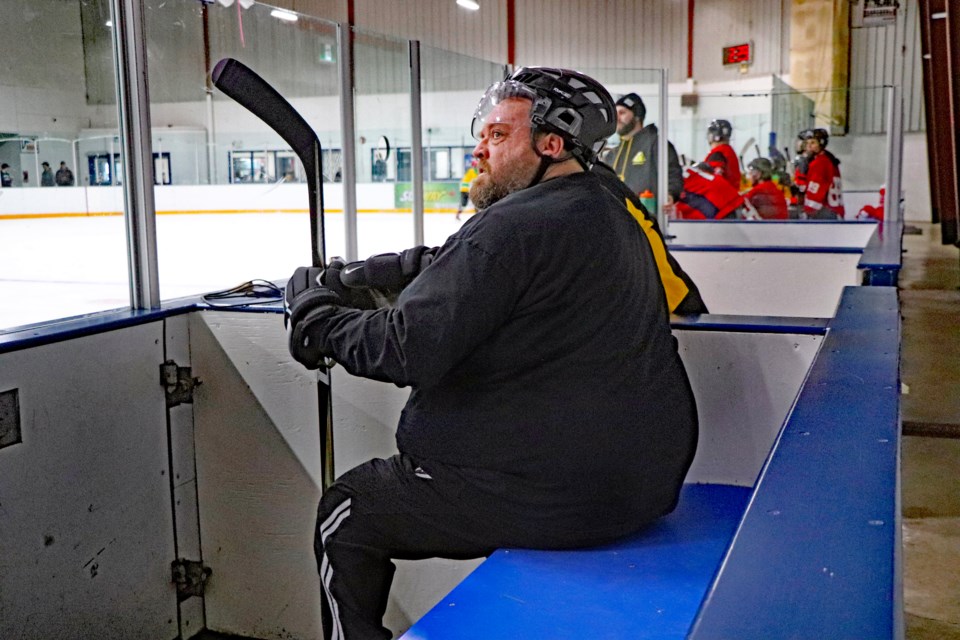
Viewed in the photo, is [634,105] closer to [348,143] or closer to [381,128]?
[381,128]

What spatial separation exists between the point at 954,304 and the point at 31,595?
21.6ft

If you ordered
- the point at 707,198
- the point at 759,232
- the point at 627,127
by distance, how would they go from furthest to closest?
the point at 707,198, the point at 759,232, the point at 627,127

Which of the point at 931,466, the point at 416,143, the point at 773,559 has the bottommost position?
the point at 931,466

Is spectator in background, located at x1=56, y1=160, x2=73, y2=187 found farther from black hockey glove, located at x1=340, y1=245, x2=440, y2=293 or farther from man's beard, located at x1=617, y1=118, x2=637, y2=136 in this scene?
man's beard, located at x1=617, y1=118, x2=637, y2=136

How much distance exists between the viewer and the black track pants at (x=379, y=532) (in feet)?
4.54

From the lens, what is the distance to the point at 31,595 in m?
1.79

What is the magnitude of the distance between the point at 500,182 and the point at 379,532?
1.83 feet

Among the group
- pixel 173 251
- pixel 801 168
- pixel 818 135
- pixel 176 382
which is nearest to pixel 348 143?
pixel 176 382

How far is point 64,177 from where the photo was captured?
3.44 meters

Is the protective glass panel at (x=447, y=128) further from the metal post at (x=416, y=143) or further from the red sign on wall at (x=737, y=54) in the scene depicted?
the red sign on wall at (x=737, y=54)

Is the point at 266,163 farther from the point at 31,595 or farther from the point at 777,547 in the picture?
the point at 777,547

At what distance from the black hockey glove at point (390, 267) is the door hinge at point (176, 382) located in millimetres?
717

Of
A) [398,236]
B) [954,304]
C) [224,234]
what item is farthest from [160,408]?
[954,304]

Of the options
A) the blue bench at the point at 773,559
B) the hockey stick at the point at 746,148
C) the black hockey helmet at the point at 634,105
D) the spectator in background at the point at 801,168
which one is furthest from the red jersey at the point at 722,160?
the blue bench at the point at 773,559
